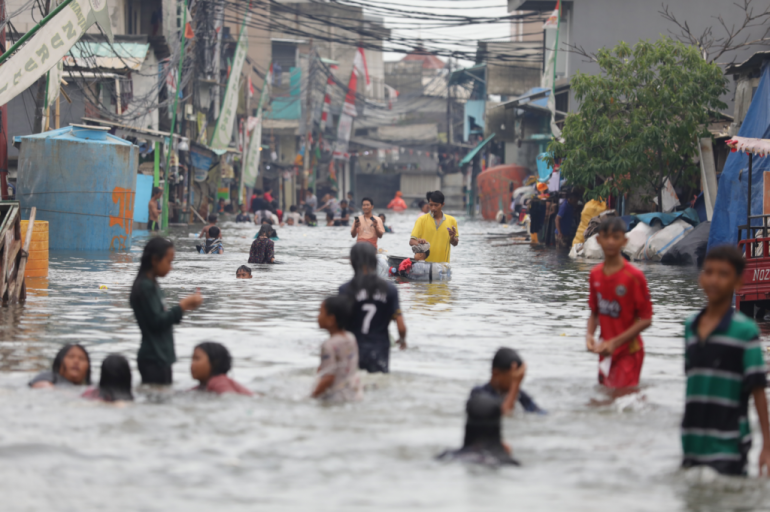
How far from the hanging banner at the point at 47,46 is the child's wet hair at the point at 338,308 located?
8.25 meters

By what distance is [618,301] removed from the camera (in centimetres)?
643

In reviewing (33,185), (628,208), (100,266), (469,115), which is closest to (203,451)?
(100,266)

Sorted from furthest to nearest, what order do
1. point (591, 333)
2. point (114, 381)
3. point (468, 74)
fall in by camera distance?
point (468, 74) < point (591, 333) < point (114, 381)

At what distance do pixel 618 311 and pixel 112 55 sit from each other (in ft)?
83.1

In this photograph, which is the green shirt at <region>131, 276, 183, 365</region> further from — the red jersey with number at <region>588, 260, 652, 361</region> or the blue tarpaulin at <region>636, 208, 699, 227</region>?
the blue tarpaulin at <region>636, 208, 699, 227</region>

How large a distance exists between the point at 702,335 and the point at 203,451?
2775 mm

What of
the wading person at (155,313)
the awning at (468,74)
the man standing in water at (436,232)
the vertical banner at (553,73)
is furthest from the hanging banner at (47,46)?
the awning at (468,74)

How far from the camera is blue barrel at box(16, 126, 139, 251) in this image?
61.3 feet

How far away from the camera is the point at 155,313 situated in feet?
20.4

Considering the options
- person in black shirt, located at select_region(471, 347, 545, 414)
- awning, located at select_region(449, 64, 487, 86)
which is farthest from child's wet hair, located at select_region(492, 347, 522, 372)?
awning, located at select_region(449, 64, 487, 86)

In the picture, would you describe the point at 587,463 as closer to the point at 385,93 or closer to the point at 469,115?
the point at 469,115

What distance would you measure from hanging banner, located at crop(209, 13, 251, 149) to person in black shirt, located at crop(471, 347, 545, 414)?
28.8m

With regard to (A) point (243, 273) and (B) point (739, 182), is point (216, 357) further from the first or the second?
(B) point (739, 182)

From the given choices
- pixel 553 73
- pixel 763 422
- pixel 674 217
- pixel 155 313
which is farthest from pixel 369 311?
pixel 553 73
